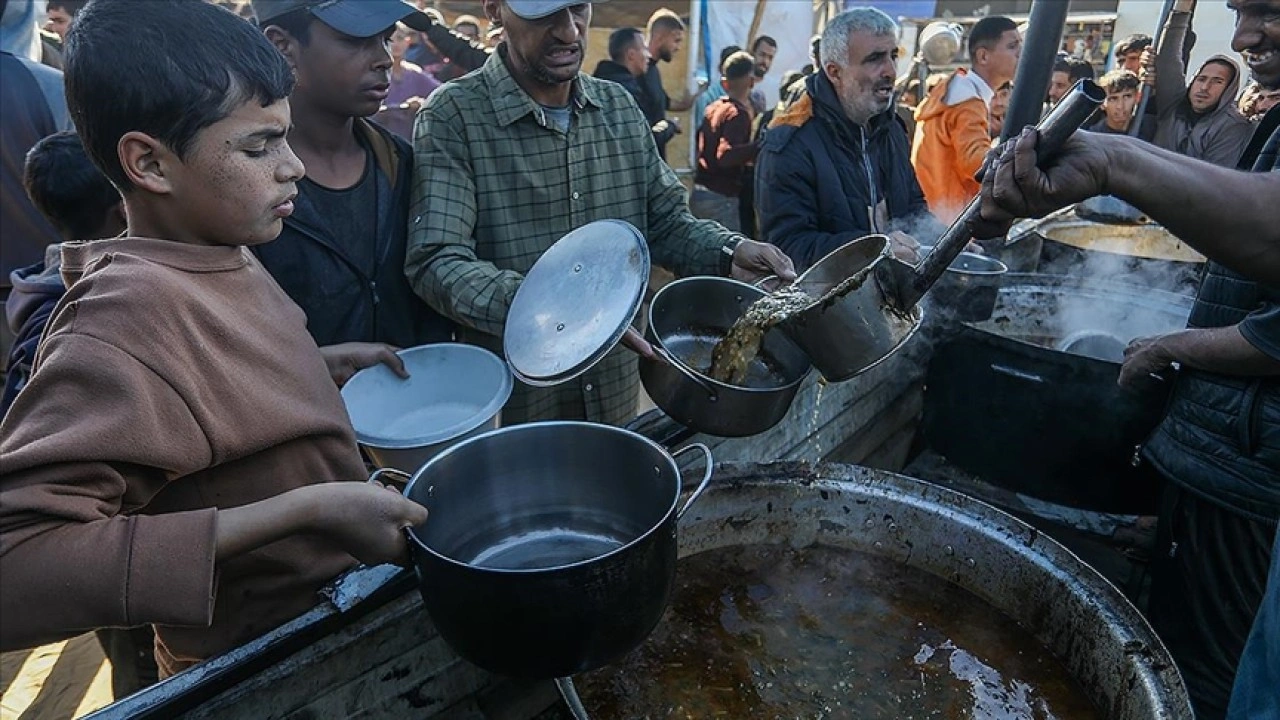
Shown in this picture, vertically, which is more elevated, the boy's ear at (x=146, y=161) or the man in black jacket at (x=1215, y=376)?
the boy's ear at (x=146, y=161)

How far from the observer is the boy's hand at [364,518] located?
118 centimetres

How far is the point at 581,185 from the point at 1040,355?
1915 mm

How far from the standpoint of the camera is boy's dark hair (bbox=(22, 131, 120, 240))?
229cm

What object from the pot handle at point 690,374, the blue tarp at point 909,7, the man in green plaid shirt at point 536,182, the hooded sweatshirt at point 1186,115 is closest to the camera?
the pot handle at point 690,374

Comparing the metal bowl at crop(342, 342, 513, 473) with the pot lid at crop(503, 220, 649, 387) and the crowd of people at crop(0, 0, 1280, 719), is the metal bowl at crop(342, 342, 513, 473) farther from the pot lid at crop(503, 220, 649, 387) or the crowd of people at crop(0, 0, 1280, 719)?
the pot lid at crop(503, 220, 649, 387)

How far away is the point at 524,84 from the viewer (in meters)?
2.62

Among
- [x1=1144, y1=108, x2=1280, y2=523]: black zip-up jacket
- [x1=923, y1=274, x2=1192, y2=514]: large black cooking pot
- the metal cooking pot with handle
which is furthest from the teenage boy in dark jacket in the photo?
[x1=1144, y1=108, x2=1280, y2=523]: black zip-up jacket

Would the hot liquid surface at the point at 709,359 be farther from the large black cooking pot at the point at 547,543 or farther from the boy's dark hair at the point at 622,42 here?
the boy's dark hair at the point at 622,42

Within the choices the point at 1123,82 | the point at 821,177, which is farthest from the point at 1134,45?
the point at 821,177

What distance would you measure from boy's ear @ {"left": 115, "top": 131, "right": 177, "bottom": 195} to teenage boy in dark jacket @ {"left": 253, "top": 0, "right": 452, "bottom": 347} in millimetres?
952

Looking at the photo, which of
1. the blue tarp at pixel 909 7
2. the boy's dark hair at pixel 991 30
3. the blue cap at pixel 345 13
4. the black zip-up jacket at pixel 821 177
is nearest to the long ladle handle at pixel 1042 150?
the black zip-up jacket at pixel 821 177

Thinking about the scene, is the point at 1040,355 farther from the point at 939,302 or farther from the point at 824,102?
the point at 824,102

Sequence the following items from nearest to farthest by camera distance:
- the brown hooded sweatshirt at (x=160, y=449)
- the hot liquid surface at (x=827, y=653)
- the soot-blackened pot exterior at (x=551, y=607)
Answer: the brown hooded sweatshirt at (x=160, y=449), the soot-blackened pot exterior at (x=551, y=607), the hot liquid surface at (x=827, y=653)

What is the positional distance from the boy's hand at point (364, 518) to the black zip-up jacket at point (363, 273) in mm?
1240
